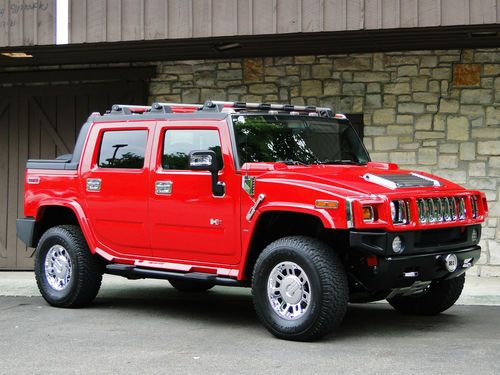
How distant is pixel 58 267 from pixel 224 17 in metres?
3.73

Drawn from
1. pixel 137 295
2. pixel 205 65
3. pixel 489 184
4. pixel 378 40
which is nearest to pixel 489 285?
pixel 489 184

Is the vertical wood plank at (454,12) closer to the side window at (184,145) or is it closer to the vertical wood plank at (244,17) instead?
the vertical wood plank at (244,17)

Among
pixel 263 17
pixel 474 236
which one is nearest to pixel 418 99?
pixel 263 17

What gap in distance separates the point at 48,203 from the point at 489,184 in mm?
5916

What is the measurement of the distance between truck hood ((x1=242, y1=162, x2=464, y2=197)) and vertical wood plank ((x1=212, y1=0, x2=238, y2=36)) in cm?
333

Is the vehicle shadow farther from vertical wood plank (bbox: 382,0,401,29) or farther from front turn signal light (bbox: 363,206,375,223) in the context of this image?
vertical wood plank (bbox: 382,0,401,29)

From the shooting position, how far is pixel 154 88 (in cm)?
1278

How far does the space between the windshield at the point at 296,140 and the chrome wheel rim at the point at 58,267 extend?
2.47m

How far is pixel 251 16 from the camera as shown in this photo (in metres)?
10.3

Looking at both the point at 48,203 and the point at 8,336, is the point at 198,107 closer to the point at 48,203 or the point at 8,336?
the point at 48,203

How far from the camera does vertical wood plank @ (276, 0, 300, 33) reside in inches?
402

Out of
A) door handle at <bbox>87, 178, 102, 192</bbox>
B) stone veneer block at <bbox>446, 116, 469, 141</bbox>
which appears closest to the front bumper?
door handle at <bbox>87, 178, 102, 192</bbox>

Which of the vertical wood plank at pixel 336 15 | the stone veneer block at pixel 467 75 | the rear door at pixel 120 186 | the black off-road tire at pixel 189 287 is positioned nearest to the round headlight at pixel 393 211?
the rear door at pixel 120 186

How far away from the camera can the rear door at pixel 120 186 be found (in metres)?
8.16
